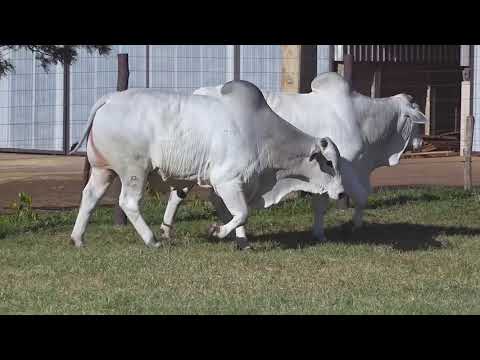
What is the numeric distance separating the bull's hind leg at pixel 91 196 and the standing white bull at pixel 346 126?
87 centimetres

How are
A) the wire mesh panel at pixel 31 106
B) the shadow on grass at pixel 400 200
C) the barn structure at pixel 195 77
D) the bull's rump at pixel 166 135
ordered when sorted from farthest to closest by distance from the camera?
the wire mesh panel at pixel 31 106, the barn structure at pixel 195 77, the shadow on grass at pixel 400 200, the bull's rump at pixel 166 135

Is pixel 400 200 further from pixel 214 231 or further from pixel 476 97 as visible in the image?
pixel 476 97

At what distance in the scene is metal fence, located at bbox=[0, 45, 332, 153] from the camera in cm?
2350

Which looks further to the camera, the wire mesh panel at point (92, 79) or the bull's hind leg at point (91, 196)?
the wire mesh panel at point (92, 79)

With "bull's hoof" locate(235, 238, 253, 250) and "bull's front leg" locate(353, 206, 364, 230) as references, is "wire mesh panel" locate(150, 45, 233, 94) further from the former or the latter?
"bull's hoof" locate(235, 238, 253, 250)

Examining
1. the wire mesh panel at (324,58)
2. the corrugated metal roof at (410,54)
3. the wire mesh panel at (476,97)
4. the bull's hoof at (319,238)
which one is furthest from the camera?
the corrugated metal roof at (410,54)

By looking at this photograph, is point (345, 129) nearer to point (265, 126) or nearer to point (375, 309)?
point (265, 126)

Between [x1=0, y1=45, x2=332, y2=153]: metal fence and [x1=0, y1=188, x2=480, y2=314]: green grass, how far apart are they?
10.1m

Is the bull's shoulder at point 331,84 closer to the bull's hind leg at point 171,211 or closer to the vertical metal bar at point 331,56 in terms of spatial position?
the bull's hind leg at point 171,211

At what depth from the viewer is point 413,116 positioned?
1205 cm

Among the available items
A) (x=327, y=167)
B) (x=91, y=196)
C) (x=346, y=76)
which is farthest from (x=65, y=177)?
(x=327, y=167)

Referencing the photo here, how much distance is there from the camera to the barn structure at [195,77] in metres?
23.8

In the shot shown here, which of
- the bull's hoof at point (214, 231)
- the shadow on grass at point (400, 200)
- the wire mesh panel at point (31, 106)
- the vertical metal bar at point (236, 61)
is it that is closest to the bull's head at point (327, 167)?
the bull's hoof at point (214, 231)

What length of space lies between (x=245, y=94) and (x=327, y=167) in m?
1.05
